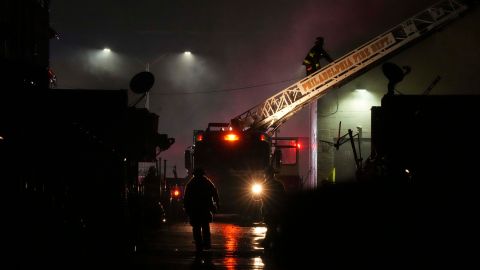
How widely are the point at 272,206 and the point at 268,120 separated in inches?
529

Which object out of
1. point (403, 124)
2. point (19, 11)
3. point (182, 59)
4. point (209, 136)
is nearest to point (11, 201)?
point (403, 124)

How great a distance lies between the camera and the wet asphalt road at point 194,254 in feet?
40.8

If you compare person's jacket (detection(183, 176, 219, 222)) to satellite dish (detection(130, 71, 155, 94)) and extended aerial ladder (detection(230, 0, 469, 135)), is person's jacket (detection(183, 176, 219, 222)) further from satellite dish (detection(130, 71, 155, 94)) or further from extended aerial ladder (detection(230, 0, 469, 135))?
extended aerial ladder (detection(230, 0, 469, 135))

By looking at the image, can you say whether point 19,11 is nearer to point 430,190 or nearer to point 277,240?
point 277,240

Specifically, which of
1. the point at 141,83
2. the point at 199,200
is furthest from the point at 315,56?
the point at 199,200

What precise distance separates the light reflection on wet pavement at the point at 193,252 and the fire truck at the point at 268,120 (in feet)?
15.7

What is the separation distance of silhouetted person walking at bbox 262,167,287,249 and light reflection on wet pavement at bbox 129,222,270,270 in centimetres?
42

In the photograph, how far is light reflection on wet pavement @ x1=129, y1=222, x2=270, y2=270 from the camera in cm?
1241

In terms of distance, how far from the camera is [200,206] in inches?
579

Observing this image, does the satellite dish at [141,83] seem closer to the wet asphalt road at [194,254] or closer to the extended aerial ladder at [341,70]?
the wet asphalt road at [194,254]

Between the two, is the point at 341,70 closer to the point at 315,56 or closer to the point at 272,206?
the point at 315,56

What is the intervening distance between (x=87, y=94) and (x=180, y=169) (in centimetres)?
2973

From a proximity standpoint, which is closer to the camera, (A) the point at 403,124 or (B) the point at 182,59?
(A) the point at 403,124

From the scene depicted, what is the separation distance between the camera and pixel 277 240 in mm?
14281
